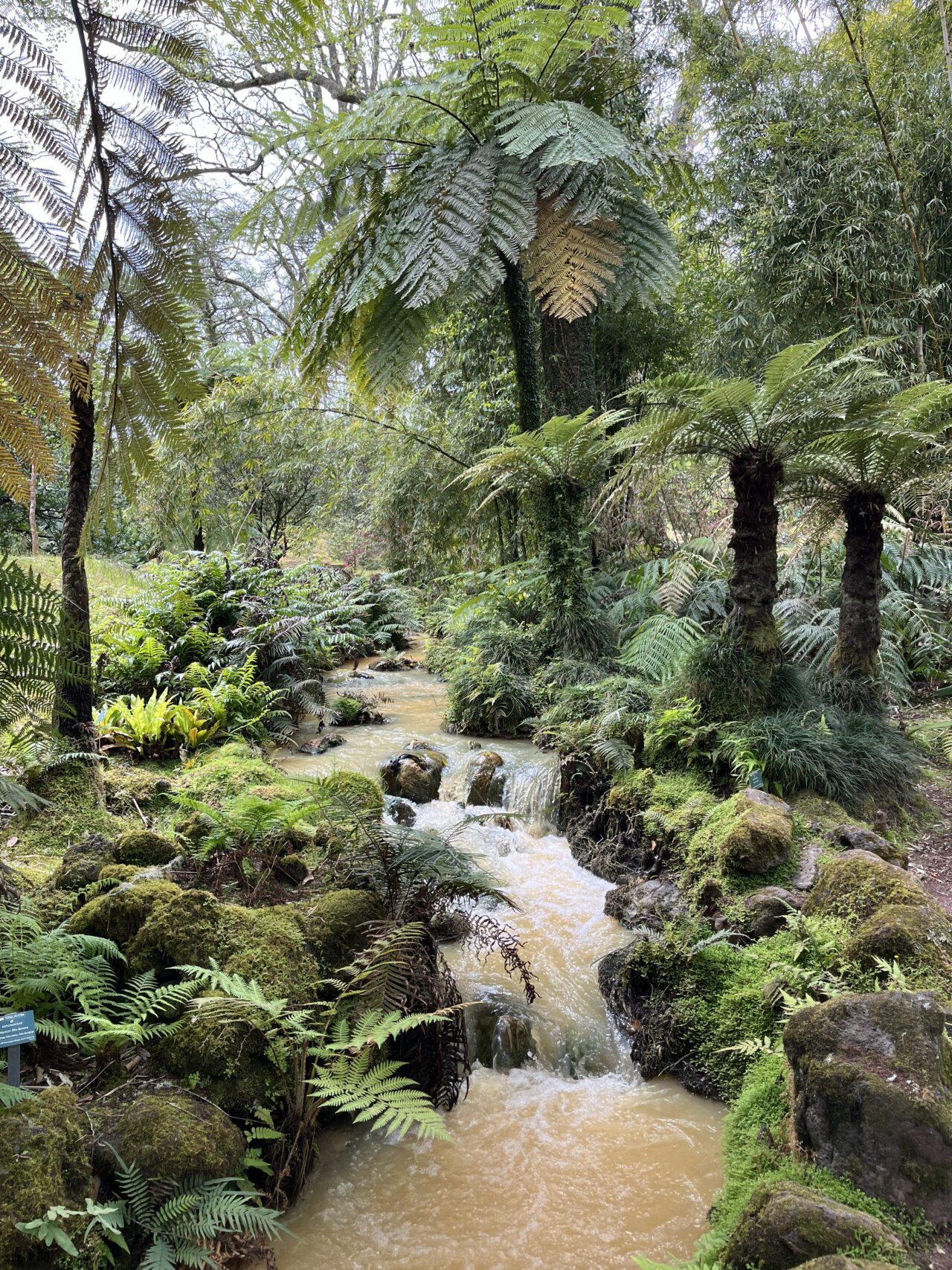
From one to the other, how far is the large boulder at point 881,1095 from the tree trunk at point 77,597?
212cm

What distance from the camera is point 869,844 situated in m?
2.99

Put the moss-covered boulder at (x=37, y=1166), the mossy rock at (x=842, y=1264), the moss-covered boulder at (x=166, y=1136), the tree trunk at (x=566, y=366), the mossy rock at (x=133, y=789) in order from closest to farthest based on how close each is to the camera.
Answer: the mossy rock at (x=842, y=1264)
the moss-covered boulder at (x=37, y=1166)
the moss-covered boulder at (x=166, y=1136)
the mossy rock at (x=133, y=789)
the tree trunk at (x=566, y=366)

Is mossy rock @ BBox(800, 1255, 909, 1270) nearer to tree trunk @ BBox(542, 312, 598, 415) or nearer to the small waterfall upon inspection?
the small waterfall

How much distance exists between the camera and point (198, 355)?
5.58 ft

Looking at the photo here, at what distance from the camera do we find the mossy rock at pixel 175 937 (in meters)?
2.20

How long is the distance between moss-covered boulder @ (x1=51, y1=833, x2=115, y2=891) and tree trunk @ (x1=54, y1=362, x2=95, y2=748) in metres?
0.42

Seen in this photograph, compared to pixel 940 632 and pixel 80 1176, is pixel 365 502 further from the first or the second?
pixel 80 1176

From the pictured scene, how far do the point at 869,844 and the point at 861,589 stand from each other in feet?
5.01

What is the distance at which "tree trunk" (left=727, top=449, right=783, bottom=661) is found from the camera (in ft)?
12.4

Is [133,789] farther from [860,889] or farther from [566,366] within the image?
[566,366]

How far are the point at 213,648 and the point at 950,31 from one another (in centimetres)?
719

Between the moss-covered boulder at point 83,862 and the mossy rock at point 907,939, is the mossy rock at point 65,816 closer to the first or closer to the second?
the moss-covered boulder at point 83,862

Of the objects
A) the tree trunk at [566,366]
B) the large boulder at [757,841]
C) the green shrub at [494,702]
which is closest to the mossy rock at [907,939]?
the large boulder at [757,841]

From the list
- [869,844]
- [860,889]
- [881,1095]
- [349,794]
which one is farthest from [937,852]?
[349,794]
